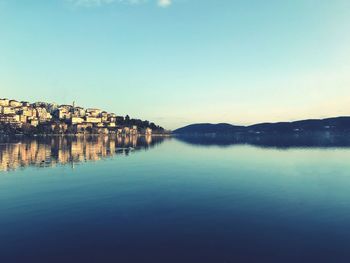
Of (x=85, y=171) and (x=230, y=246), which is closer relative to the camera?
(x=230, y=246)

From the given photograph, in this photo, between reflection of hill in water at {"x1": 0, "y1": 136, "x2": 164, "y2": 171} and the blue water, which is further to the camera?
reflection of hill in water at {"x1": 0, "y1": 136, "x2": 164, "y2": 171}

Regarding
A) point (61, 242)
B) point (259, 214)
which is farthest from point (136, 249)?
point (259, 214)

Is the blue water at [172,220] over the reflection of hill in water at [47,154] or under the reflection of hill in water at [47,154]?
under

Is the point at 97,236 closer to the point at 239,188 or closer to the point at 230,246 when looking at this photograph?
the point at 230,246

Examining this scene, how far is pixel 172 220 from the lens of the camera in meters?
26.3

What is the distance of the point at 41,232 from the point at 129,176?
94.8 feet

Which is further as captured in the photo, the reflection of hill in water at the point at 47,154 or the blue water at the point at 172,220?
the reflection of hill in water at the point at 47,154

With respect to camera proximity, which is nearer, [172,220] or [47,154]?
[172,220]

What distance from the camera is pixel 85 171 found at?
56.2m

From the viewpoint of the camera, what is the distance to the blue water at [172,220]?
19.4 meters

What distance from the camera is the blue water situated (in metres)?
19.4

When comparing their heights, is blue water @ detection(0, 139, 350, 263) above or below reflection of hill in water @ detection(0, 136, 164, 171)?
below

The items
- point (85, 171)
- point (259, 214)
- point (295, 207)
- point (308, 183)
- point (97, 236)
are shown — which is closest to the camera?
point (97, 236)

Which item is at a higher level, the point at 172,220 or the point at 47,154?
the point at 47,154
